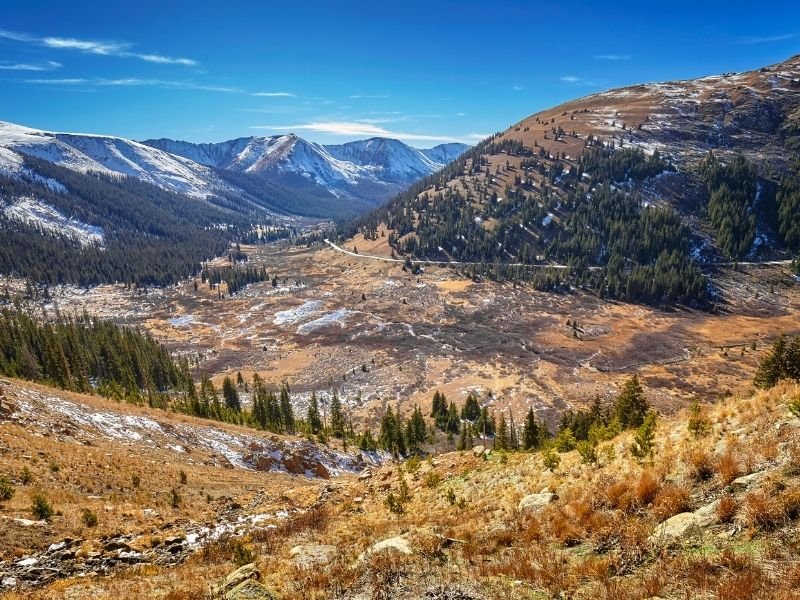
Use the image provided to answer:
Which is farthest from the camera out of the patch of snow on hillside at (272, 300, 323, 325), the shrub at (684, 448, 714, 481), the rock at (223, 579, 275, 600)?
the patch of snow on hillside at (272, 300, 323, 325)

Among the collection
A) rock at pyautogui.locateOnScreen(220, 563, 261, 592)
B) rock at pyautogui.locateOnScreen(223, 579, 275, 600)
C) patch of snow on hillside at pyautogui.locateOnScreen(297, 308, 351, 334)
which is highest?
rock at pyautogui.locateOnScreen(223, 579, 275, 600)

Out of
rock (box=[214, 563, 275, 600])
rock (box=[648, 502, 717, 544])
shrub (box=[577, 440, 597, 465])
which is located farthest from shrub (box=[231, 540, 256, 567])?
shrub (box=[577, 440, 597, 465])

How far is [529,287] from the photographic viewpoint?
185125 millimetres

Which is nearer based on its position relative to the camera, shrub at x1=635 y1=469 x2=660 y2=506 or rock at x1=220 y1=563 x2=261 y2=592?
rock at x1=220 y1=563 x2=261 y2=592

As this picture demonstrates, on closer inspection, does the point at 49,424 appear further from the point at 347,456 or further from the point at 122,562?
the point at 347,456

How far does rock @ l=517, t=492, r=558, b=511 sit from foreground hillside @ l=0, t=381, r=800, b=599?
3.6 inches

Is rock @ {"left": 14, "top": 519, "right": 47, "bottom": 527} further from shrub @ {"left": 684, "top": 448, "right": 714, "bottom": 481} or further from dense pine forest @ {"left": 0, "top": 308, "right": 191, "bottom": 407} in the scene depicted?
dense pine forest @ {"left": 0, "top": 308, "right": 191, "bottom": 407}

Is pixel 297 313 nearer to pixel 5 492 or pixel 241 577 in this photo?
pixel 5 492

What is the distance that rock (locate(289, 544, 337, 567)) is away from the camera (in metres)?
14.0

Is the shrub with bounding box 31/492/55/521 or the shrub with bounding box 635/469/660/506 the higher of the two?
the shrub with bounding box 635/469/660/506

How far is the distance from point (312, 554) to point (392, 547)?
126 inches

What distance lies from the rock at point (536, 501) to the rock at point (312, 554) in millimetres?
7203

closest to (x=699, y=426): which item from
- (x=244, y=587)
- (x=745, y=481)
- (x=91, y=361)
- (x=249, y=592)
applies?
(x=745, y=481)

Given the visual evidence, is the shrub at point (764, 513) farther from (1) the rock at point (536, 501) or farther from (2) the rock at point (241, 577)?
(2) the rock at point (241, 577)
